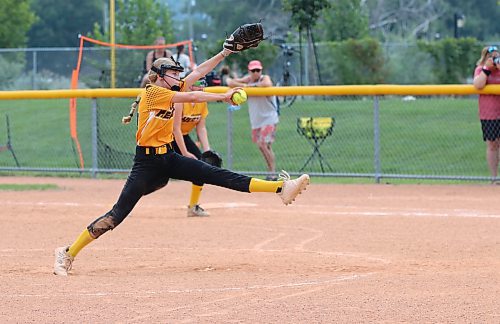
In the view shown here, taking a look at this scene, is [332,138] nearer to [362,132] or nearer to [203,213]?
[362,132]

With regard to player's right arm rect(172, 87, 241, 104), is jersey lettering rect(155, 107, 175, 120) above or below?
below

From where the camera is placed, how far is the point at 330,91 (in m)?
17.8

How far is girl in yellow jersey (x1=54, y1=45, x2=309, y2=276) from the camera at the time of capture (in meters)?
9.76

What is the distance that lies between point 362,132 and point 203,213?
23.2ft

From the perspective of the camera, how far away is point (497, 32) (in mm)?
75562

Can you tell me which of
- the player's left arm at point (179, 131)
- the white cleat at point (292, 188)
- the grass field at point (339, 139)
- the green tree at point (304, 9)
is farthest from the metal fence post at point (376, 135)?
the green tree at point (304, 9)

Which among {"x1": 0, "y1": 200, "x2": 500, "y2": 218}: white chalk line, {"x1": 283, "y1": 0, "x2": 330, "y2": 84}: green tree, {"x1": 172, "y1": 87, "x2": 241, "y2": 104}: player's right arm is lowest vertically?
{"x1": 0, "y1": 200, "x2": 500, "y2": 218}: white chalk line

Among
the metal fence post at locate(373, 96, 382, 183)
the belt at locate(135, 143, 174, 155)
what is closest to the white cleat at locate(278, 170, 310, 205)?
the belt at locate(135, 143, 174, 155)

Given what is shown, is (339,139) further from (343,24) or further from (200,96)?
(343,24)

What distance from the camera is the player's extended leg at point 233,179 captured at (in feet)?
31.8

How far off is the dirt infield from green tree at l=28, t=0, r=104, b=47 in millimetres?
56418

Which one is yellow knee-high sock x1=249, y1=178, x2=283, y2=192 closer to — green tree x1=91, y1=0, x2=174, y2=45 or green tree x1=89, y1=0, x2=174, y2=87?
green tree x1=89, y1=0, x2=174, y2=87

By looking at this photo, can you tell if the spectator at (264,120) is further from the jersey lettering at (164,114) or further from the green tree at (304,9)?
the jersey lettering at (164,114)

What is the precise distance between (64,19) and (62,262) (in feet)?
217
